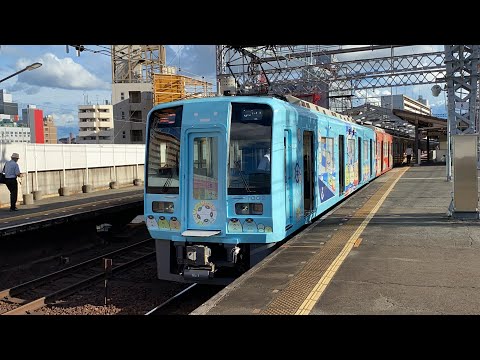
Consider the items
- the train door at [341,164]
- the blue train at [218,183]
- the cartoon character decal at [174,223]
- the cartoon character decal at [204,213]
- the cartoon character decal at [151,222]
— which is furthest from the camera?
the train door at [341,164]

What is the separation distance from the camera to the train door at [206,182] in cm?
772

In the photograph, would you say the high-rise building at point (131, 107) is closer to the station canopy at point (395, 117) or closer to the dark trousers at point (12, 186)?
the station canopy at point (395, 117)

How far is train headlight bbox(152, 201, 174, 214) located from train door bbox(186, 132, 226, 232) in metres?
0.31

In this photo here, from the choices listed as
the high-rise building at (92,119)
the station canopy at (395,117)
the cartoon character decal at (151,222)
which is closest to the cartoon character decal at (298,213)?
the cartoon character decal at (151,222)

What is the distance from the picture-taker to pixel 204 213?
7.82 m

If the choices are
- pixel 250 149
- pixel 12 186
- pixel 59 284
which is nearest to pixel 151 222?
pixel 250 149

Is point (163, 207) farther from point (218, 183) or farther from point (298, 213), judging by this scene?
point (298, 213)

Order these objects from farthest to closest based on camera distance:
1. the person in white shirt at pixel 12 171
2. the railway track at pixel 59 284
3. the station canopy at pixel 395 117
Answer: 1. the station canopy at pixel 395 117
2. the person in white shirt at pixel 12 171
3. the railway track at pixel 59 284

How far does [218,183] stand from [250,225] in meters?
0.83

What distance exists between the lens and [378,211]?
12.2 meters

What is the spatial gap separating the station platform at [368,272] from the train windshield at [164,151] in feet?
6.78

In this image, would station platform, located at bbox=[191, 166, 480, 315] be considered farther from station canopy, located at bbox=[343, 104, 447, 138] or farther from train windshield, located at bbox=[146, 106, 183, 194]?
station canopy, located at bbox=[343, 104, 447, 138]
